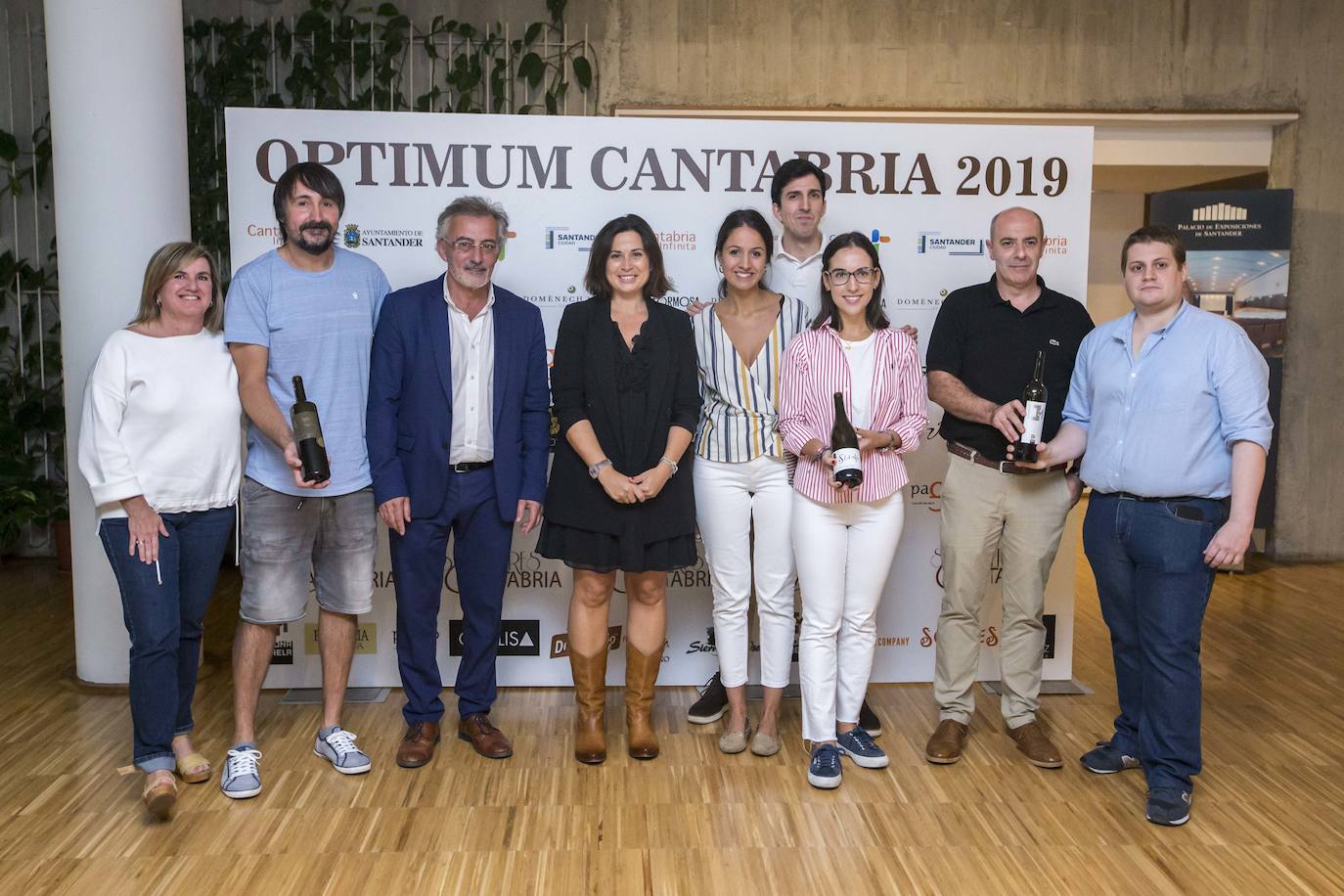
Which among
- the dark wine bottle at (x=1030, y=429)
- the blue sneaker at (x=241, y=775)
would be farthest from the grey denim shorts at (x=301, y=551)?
the dark wine bottle at (x=1030, y=429)

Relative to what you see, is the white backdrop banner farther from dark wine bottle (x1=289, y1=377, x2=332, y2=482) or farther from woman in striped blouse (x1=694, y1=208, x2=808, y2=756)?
dark wine bottle (x1=289, y1=377, x2=332, y2=482)

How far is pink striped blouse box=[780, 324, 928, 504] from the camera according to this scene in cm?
326

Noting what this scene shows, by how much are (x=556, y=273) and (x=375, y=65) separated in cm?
271

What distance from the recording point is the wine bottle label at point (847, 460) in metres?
3.03

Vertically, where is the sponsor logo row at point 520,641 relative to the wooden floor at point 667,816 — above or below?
above

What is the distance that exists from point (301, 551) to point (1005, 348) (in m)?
2.35

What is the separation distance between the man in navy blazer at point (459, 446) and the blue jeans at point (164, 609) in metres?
0.53

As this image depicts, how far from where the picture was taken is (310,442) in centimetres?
308

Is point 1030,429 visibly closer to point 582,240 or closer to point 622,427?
point 622,427

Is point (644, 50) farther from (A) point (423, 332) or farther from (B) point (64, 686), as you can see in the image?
(B) point (64, 686)

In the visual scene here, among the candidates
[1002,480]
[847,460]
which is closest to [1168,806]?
[1002,480]

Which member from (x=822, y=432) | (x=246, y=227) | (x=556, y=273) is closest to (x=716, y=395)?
(x=822, y=432)

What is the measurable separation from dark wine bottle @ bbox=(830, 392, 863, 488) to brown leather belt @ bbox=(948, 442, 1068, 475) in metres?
0.54

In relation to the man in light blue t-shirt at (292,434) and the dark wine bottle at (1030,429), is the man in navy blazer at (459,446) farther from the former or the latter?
the dark wine bottle at (1030,429)
